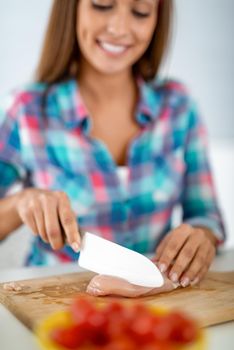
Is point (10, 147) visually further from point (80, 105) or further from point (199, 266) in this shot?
point (199, 266)

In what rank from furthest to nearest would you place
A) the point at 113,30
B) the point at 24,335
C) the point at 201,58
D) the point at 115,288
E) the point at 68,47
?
the point at 201,58 < the point at 68,47 < the point at 113,30 < the point at 115,288 < the point at 24,335

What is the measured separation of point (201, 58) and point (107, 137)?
157 cm

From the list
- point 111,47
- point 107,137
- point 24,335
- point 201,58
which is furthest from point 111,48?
point 201,58

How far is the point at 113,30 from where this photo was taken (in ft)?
4.16

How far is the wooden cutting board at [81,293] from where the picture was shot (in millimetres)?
733

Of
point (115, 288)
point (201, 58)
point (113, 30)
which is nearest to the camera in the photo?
point (115, 288)

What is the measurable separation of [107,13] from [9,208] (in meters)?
0.54

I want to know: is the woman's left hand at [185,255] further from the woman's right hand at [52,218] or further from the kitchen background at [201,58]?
the kitchen background at [201,58]

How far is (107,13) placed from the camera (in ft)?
4.14

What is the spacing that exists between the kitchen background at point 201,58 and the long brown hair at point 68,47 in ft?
3.36

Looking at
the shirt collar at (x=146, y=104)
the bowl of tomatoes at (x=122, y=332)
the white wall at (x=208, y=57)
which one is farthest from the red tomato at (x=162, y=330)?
the white wall at (x=208, y=57)

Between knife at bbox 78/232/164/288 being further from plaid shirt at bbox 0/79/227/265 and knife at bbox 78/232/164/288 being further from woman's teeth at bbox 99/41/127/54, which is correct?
woman's teeth at bbox 99/41/127/54

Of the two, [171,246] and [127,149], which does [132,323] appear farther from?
[127,149]

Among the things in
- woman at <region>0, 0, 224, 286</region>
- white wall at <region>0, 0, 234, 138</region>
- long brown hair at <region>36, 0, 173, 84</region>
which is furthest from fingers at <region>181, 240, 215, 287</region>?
white wall at <region>0, 0, 234, 138</region>
